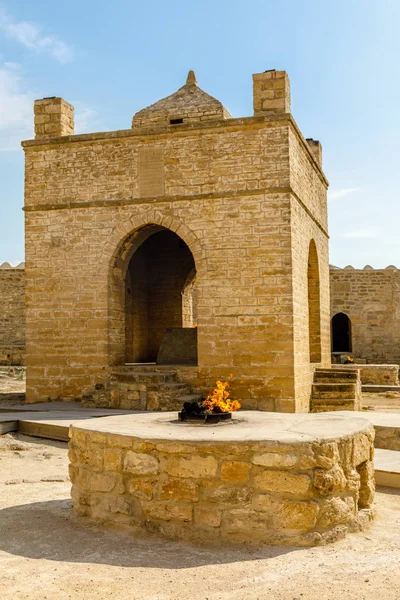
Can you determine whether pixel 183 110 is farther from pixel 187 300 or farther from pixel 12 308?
pixel 12 308

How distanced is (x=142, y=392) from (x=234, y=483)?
6131mm

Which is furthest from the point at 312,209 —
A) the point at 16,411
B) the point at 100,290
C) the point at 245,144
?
the point at 16,411

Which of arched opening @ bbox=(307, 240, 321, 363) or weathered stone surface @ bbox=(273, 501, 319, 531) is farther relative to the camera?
arched opening @ bbox=(307, 240, 321, 363)

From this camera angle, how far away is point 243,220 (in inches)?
422

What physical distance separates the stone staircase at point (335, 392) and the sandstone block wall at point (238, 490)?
6854 millimetres

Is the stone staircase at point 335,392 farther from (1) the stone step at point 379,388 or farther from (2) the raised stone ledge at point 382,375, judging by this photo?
(2) the raised stone ledge at point 382,375

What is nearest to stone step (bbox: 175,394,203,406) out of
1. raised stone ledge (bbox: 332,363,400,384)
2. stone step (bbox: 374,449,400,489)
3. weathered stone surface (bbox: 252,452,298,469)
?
stone step (bbox: 374,449,400,489)

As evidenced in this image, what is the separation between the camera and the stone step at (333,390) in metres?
11.8

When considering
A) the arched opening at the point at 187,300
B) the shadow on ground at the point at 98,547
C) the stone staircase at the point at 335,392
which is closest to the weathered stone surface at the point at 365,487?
the shadow on ground at the point at 98,547

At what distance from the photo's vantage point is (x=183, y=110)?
40.5 feet

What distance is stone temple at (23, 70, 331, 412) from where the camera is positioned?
34.5ft

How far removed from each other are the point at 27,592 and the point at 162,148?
878 cm

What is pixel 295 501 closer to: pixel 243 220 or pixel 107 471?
pixel 107 471

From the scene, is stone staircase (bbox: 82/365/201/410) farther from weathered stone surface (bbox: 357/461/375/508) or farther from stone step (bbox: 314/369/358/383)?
weathered stone surface (bbox: 357/461/375/508)
